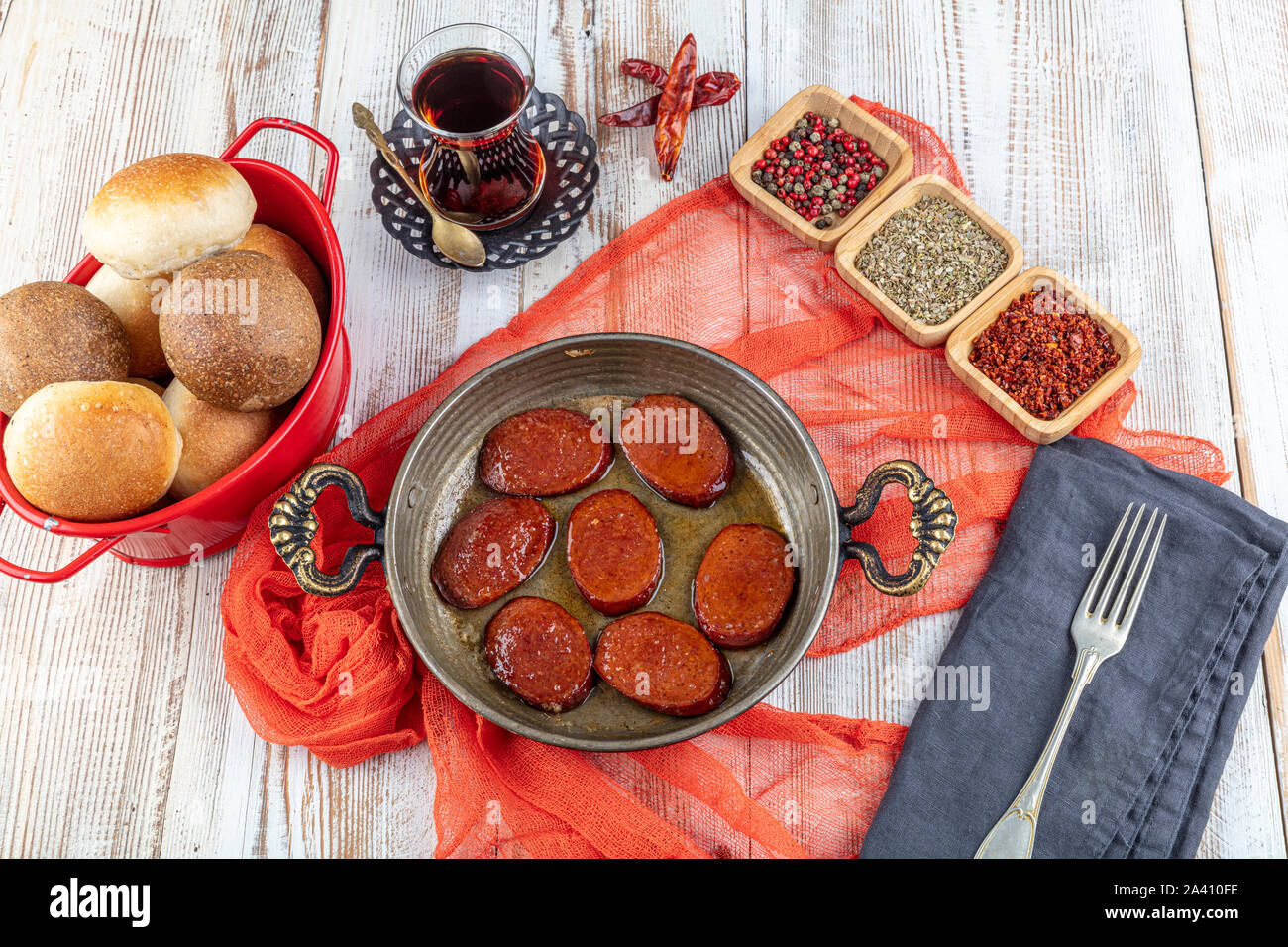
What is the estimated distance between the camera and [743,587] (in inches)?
55.6

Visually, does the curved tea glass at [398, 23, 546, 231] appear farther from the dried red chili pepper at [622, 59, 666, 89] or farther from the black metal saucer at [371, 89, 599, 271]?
the dried red chili pepper at [622, 59, 666, 89]

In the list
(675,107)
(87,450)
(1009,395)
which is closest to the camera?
(87,450)

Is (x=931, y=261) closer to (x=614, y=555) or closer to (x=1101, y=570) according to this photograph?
(x=1101, y=570)

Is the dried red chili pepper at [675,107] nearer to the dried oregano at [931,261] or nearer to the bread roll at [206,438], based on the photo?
the dried oregano at [931,261]

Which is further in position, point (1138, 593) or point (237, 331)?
point (1138, 593)

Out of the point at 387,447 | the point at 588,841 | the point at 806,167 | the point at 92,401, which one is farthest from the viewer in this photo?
the point at 806,167

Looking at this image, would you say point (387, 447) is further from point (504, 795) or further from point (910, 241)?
point (910, 241)

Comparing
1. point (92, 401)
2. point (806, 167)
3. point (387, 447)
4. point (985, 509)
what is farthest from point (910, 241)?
point (92, 401)

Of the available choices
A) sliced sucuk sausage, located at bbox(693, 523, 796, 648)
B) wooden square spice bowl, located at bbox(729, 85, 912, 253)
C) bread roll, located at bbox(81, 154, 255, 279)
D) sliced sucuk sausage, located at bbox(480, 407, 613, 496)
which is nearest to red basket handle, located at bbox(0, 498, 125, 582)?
bread roll, located at bbox(81, 154, 255, 279)

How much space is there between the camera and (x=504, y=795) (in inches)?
55.8

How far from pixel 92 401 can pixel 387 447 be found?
43 centimetres

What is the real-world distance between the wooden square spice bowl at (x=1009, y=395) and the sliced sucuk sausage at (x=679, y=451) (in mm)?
418

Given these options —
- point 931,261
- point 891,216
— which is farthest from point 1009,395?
point 891,216

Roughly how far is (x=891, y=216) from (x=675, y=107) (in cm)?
41
